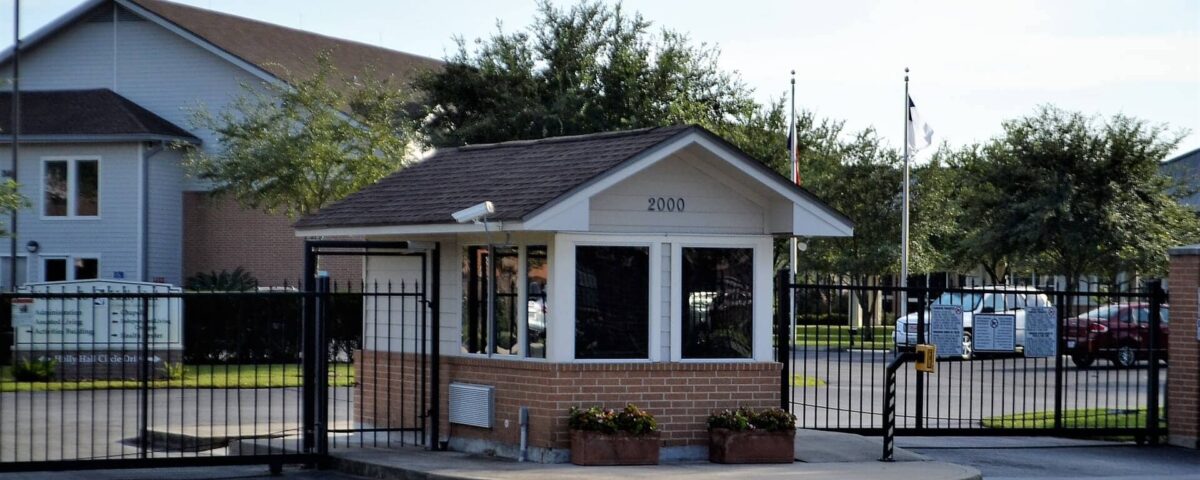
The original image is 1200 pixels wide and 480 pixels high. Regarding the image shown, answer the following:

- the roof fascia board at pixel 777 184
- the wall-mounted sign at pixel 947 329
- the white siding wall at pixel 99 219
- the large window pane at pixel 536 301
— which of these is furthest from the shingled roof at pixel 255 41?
the roof fascia board at pixel 777 184

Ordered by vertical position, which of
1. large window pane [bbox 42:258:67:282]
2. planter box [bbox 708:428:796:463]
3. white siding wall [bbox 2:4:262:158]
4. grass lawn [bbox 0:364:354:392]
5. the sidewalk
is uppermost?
white siding wall [bbox 2:4:262:158]

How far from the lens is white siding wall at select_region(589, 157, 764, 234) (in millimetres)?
14352

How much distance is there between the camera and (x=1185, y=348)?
1772 cm

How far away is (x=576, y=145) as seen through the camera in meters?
15.7

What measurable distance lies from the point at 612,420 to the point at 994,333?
5810mm

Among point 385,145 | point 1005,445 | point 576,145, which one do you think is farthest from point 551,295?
point 385,145

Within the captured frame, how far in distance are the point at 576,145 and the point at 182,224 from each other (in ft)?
91.3

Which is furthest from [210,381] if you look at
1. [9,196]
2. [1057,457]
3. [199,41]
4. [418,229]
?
[199,41]

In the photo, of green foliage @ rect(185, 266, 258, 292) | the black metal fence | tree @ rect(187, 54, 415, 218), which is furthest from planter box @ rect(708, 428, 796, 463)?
green foliage @ rect(185, 266, 258, 292)

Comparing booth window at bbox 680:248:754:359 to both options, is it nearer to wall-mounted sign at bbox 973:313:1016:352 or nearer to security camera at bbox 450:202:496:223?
security camera at bbox 450:202:496:223

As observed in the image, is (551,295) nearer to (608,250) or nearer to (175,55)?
(608,250)

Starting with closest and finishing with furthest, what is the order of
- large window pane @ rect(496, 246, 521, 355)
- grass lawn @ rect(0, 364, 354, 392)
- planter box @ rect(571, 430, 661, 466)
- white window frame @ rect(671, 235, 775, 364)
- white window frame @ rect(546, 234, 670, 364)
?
planter box @ rect(571, 430, 661, 466)
white window frame @ rect(546, 234, 670, 364)
white window frame @ rect(671, 235, 775, 364)
large window pane @ rect(496, 246, 521, 355)
grass lawn @ rect(0, 364, 354, 392)

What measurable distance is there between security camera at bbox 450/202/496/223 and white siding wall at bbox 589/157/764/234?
1088 mm

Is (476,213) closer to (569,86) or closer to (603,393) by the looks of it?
(603,393)
